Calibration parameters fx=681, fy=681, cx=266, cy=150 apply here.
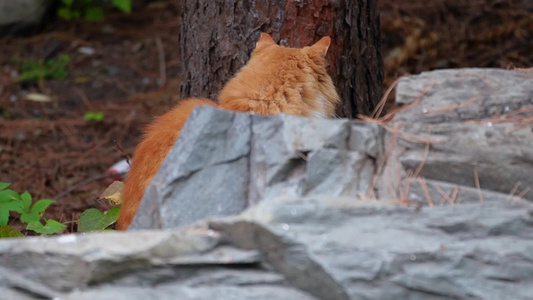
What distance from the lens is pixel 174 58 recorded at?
9.16 metres

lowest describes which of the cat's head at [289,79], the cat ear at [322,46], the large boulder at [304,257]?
the large boulder at [304,257]

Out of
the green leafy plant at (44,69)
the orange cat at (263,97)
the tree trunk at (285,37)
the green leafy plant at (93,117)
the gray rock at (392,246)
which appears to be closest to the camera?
the gray rock at (392,246)

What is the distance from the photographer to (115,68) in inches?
353

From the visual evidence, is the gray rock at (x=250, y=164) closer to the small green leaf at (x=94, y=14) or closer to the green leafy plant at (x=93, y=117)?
the green leafy plant at (x=93, y=117)

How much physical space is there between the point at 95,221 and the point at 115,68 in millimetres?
5274

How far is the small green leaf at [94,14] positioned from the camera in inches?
388

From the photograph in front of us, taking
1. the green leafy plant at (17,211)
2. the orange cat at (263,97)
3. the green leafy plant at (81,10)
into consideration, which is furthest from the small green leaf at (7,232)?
the green leafy plant at (81,10)

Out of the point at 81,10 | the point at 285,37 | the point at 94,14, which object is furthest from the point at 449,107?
the point at 81,10

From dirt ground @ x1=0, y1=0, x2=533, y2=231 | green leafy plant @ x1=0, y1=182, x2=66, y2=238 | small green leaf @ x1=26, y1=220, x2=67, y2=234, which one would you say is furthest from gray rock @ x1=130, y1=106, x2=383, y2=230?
dirt ground @ x1=0, y1=0, x2=533, y2=231

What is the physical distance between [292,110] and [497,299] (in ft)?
5.34

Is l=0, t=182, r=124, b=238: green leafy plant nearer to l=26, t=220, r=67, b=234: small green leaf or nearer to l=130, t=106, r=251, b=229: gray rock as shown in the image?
l=26, t=220, r=67, b=234: small green leaf

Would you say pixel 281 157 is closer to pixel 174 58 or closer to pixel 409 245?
pixel 409 245

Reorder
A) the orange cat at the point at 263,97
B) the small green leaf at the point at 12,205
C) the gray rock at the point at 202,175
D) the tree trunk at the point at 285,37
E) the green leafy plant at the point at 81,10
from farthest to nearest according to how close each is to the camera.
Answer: the green leafy plant at the point at 81,10 < the tree trunk at the point at 285,37 < the small green leaf at the point at 12,205 < the orange cat at the point at 263,97 < the gray rock at the point at 202,175

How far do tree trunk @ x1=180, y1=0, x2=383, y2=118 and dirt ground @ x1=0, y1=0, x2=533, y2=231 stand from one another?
77.9 inches
